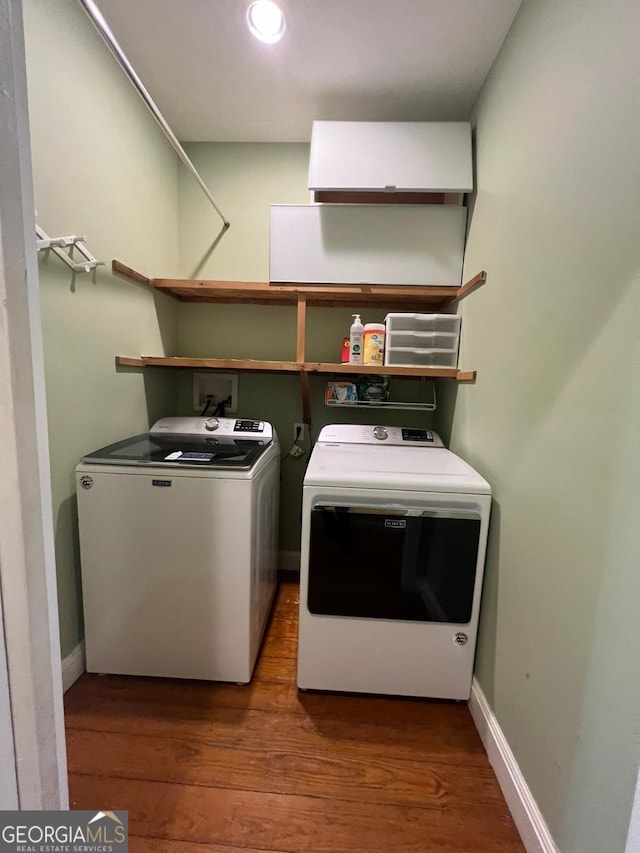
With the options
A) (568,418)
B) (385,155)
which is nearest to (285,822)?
(568,418)

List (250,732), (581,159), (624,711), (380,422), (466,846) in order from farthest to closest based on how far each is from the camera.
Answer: (380,422) → (250,732) → (466,846) → (581,159) → (624,711)

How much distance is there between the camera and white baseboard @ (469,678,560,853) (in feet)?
3.00

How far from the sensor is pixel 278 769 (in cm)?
114

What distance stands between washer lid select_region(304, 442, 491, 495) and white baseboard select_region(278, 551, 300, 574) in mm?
999

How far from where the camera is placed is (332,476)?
1287mm

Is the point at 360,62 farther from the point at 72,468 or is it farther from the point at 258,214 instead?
the point at 72,468

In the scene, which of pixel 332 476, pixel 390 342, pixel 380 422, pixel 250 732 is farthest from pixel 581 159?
pixel 250 732

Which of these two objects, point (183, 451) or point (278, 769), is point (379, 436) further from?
point (278, 769)

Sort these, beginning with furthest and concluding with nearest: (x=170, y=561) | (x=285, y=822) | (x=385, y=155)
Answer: (x=385, y=155) < (x=170, y=561) < (x=285, y=822)

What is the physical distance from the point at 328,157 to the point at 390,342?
878mm

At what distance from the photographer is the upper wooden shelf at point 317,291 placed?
67.0 inches

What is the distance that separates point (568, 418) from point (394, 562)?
0.76 meters

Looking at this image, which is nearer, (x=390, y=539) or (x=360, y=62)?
(x=390, y=539)

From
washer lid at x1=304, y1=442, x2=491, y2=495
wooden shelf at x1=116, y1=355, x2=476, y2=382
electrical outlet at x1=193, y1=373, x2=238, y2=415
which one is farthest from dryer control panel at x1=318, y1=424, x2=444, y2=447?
electrical outlet at x1=193, y1=373, x2=238, y2=415
